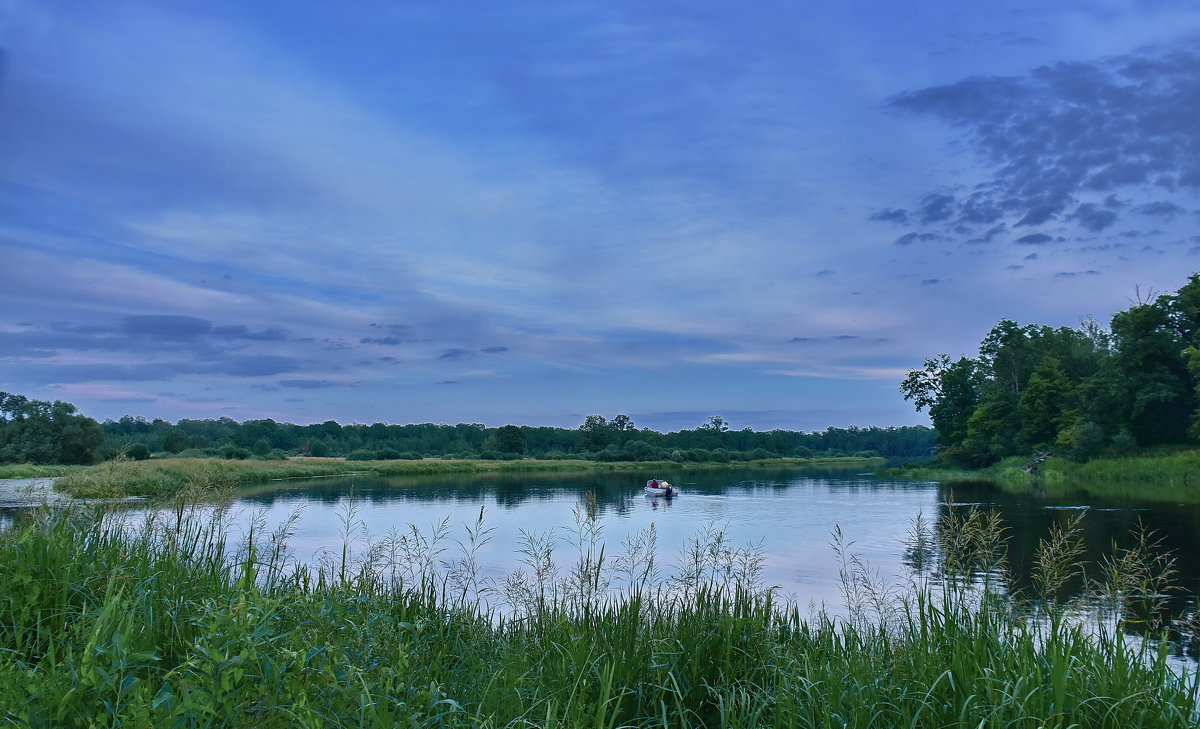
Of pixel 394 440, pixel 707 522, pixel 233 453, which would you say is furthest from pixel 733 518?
pixel 394 440

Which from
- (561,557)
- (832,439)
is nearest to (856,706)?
(561,557)

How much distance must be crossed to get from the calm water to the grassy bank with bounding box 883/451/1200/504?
4.20m

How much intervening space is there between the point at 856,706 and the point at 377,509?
29.6m

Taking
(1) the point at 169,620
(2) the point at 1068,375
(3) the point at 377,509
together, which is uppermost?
(2) the point at 1068,375

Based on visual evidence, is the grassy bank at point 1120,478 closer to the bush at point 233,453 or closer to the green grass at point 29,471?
the green grass at point 29,471

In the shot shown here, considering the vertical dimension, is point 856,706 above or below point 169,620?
below

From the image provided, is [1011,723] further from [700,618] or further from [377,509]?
[377,509]

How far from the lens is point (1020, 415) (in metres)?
65.9

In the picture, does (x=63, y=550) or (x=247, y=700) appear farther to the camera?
(x=63, y=550)

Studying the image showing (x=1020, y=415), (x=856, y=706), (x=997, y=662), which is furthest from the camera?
(x=1020, y=415)

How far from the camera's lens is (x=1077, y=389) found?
180 ft

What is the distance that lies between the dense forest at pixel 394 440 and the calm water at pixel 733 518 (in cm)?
1246

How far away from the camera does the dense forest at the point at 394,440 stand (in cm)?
4316

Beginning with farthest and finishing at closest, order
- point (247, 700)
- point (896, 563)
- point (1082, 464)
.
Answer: point (1082, 464) → point (896, 563) → point (247, 700)
